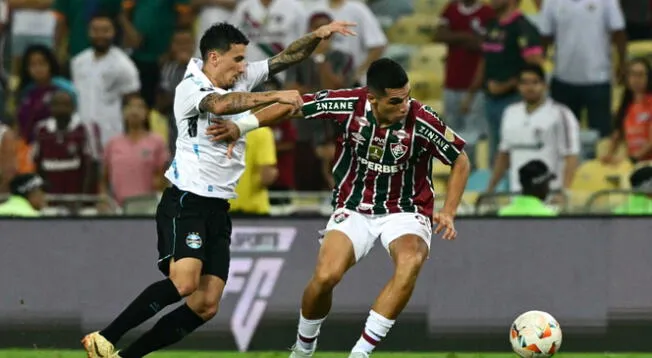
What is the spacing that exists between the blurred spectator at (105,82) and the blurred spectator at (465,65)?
3335 millimetres

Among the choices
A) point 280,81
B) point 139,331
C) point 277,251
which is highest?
point 280,81

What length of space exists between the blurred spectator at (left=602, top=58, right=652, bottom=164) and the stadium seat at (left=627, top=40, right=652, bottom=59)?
33.8 inches

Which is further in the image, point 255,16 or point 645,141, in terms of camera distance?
point 255,16

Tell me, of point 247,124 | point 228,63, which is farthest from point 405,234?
point 228,63

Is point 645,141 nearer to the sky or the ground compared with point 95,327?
nearer to the sky

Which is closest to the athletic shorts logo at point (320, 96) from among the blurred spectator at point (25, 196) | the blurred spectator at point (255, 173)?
the blurred spectator at point (255, 173)

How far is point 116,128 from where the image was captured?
16.1 metres

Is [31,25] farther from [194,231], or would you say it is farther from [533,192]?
[194,231]

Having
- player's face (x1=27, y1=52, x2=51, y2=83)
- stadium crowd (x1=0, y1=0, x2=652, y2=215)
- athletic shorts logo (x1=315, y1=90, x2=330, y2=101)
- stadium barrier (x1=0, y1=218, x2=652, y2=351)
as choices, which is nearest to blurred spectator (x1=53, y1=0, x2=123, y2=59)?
stadium crowd (x1=0, y1=0, x2=652, y2=215)

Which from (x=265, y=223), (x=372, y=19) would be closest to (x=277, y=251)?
(x=265, y=223)

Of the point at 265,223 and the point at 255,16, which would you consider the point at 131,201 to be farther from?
the point at 255,16

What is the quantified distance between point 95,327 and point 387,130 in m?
3.45

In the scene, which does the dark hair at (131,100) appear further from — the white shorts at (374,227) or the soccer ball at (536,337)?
the soccer ball at (536,337)

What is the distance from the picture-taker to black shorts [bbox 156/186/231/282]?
30.9 ft
